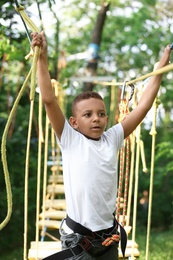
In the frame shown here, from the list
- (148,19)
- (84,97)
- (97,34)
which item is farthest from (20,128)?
(84,97)

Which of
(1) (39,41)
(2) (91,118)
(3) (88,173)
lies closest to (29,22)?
(1) (39,41)

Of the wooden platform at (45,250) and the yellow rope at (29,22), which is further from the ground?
the yellow rope at (29,22)

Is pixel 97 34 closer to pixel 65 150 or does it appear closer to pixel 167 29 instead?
pixel 167 29

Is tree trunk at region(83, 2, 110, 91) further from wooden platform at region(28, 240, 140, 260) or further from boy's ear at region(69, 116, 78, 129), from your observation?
boy's ear at region(69, 116, 78, 129)

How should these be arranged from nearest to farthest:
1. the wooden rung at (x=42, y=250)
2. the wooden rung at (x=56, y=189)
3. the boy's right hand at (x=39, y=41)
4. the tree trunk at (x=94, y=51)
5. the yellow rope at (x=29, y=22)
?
the boy's right hand at (x=39, y=41), the yellow rope at (x=29, y=22), the wooden rung at (x=42, y=250), the wooden rung at (x=56, y=189), the tree trunk at (x=94, y=51)

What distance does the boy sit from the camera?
6.06 feet

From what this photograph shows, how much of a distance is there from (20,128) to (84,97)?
5960 millimetres

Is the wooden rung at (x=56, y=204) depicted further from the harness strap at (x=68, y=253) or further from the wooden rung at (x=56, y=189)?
the harness strap at (x=68, y=253)

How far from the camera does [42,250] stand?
Answer: 303 centimetres

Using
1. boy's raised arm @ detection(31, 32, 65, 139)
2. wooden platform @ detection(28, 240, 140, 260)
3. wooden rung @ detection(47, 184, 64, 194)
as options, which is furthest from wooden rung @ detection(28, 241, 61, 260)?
wooden rung @ detection(47, 184, 64, 194)

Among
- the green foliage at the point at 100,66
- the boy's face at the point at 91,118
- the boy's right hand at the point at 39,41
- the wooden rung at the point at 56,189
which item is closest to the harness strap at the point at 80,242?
the boy's face at the point at 91,118

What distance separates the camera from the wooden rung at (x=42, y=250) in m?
2.86

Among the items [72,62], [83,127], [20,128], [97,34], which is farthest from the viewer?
[72,62]

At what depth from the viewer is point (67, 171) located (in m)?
1.90
